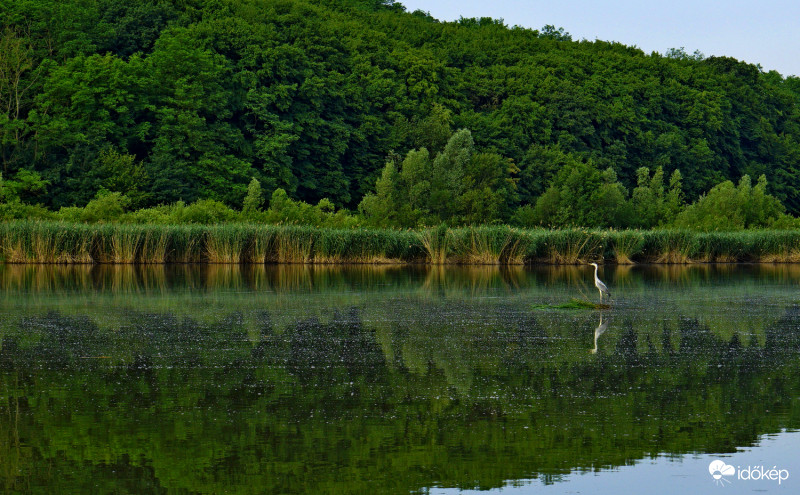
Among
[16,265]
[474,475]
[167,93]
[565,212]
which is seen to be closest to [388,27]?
[167,93]

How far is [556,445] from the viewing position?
7.61 metres

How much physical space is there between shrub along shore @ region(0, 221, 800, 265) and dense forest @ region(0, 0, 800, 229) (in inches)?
312

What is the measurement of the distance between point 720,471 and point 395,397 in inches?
→ 126

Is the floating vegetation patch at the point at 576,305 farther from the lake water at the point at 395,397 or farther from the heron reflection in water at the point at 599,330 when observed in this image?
the heron reflection in water at the point at 599,330

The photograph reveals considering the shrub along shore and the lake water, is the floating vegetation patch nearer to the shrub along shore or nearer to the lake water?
the lake water

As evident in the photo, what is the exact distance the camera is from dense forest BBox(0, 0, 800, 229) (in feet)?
163

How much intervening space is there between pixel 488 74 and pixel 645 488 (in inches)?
2678

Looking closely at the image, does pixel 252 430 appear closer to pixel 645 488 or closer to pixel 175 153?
pixel 645 488

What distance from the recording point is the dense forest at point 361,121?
4981 cm

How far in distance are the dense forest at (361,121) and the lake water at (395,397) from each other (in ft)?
87.1

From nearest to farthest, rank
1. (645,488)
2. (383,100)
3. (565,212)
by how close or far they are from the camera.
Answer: (645,488) < (565,212) < (383,100)

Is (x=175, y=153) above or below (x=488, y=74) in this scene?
below

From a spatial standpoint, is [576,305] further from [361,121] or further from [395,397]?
[361,121]

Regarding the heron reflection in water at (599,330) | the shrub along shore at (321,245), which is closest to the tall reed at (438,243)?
the shrub along shore at (321,245)
